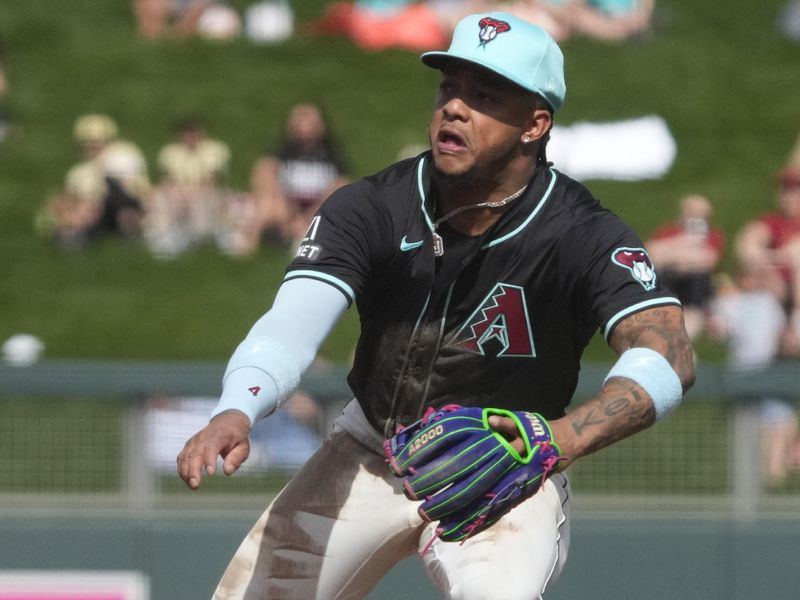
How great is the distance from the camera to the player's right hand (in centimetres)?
402

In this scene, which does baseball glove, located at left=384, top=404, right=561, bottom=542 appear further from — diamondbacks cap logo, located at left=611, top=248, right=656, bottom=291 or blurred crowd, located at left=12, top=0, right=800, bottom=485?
blurred crowd, located at left=12, top=0, right=800, bottom=485

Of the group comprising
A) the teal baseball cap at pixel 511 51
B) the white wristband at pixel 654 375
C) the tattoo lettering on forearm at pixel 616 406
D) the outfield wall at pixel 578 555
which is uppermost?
the teal baseball cap at pixel 511 51

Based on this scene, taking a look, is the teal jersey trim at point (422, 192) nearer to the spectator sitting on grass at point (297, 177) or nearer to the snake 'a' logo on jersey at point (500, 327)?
the snake 'a' logo on jersey at point (500, 327)

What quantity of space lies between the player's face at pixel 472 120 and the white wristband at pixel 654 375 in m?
0.79

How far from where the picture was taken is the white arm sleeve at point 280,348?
4.36 meters

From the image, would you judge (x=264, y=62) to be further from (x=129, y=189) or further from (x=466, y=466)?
(x=466, y=466)

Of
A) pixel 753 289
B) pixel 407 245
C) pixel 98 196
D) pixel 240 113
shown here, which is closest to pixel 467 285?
pixel 407 245

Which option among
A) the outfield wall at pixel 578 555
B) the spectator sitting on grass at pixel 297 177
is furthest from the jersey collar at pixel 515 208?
the spectator sitting on grass at pixel 297 177

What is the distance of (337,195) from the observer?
Answer: 486 centimetres

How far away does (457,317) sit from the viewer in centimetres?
484

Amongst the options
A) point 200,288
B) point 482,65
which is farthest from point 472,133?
point 200,288

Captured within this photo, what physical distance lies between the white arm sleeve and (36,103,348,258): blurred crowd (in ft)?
23.0

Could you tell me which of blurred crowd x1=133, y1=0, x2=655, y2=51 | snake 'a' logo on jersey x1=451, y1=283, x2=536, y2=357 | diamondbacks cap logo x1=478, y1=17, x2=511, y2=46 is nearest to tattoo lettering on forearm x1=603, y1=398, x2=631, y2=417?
snake 'a' logo on jersey x1=451, y1=283, x2=536, y2=357

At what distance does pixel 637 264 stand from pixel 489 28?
2.76 ft
